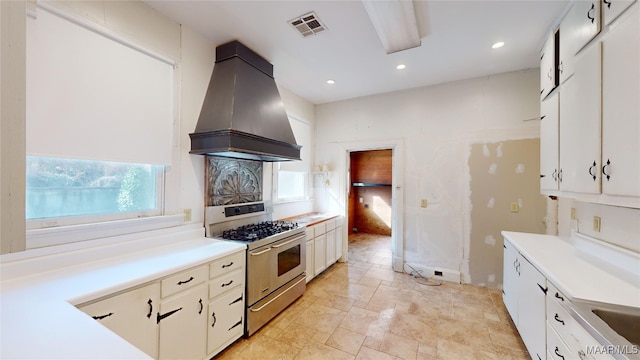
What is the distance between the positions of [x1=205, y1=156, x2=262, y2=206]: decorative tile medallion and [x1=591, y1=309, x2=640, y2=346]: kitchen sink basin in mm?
2950

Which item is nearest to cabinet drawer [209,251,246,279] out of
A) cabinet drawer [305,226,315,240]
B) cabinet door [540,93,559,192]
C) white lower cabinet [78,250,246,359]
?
white lower cabinet [78,250,246,359]

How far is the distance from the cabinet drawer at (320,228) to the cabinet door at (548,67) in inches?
118

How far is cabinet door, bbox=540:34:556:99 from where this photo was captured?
2.17 metres

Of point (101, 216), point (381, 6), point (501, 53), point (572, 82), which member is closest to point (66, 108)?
point (101, 216)

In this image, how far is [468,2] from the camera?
6.57ft

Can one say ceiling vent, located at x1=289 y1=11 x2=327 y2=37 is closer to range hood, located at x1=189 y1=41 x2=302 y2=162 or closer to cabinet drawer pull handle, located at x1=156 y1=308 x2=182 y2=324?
range hood, located at x1=189 y1=41 x2=302 y2=162

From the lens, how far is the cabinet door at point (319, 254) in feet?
11.5

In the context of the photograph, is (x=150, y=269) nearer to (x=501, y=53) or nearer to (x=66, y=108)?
(x=66, y=108)

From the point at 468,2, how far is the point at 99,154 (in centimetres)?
321

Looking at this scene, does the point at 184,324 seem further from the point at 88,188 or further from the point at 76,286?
the point at 88,188

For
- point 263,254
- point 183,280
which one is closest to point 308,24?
point 263,254

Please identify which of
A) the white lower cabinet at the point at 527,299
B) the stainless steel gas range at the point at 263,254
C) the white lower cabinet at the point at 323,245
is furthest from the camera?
the white lower cabinet at the point at 323,245

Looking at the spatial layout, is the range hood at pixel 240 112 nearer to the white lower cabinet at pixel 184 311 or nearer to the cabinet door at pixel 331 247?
the white lower cabinet at pixel 184 311

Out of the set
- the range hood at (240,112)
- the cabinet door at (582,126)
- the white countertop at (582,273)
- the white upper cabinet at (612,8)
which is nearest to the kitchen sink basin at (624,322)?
the white countertop at (582,273)
